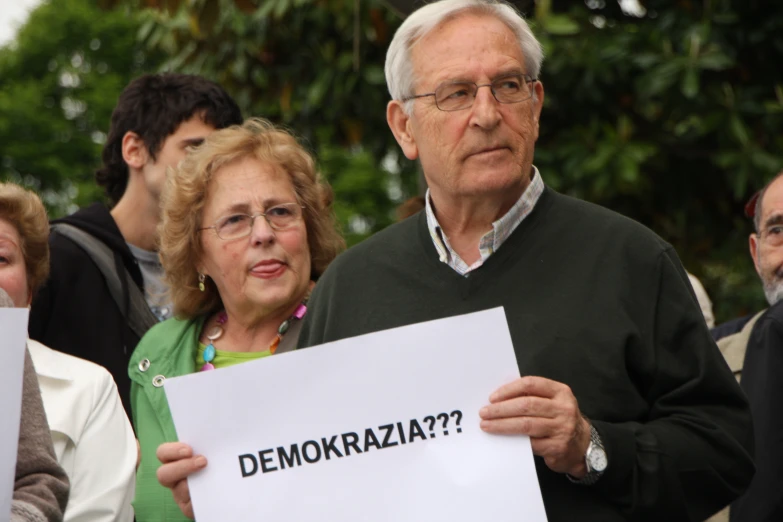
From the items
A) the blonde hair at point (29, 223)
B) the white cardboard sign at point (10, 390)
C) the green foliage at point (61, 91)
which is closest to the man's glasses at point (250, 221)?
the blonde hair at point (29, 223)

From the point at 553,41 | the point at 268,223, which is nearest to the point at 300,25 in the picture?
the point at 553,41

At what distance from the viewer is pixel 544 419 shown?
8.63 ft

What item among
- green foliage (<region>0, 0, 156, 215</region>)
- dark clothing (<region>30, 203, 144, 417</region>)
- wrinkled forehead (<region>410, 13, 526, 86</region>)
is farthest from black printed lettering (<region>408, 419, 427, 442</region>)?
green foliage (<region>0, 0, 156, 215</region>)

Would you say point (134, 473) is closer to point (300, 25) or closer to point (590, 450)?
point (590, 450)

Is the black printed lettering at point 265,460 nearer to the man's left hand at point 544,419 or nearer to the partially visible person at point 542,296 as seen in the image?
the partially visible person at point 542,296

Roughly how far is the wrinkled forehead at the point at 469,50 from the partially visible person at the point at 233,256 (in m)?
0.98

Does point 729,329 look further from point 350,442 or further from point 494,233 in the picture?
point 350,442

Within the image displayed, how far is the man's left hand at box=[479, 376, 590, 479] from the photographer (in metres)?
2.63

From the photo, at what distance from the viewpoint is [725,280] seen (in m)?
8.93

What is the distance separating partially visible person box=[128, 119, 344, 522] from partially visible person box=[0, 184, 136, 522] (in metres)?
0.15

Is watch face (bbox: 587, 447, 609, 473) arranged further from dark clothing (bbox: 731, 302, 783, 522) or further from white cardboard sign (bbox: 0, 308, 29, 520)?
white cardboard sign (bbox: 0, 308, 29, 520)

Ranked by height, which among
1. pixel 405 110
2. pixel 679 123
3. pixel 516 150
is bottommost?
pixel 516 150

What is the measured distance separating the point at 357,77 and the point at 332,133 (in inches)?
38.2

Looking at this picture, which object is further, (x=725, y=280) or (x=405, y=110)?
(x=725, y=280)
